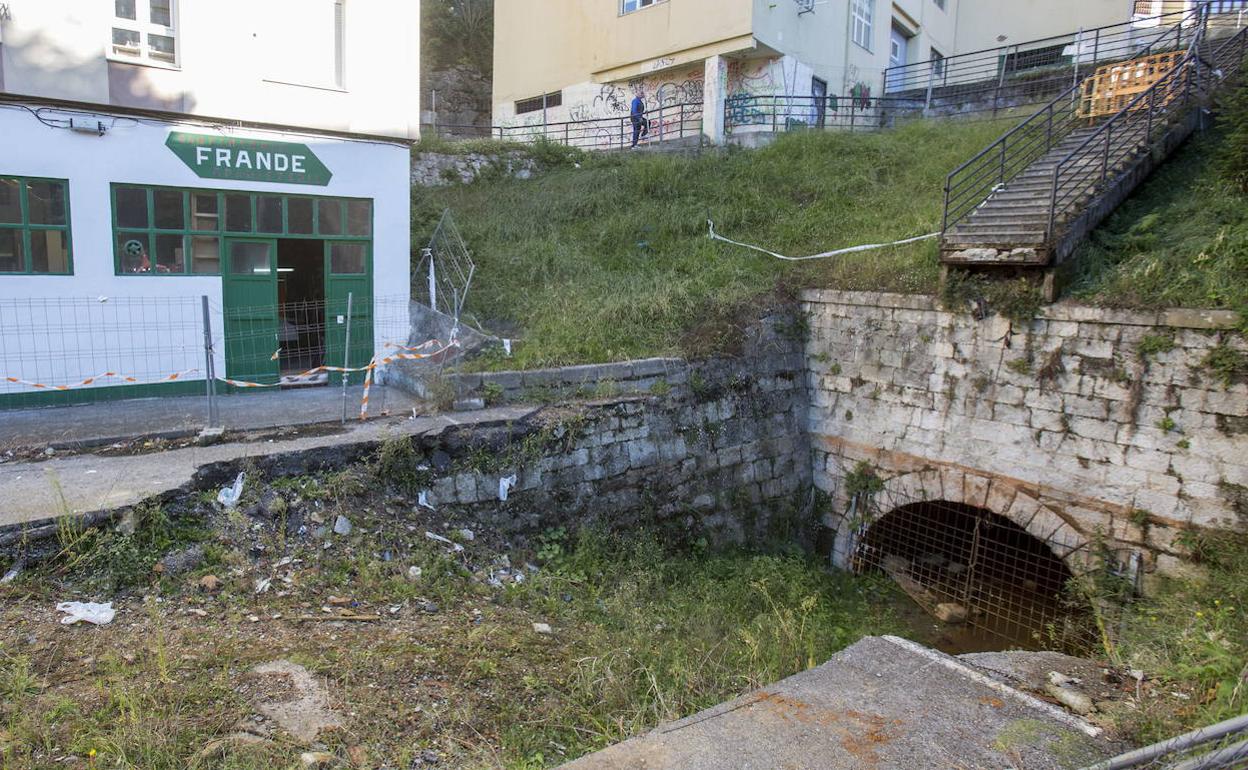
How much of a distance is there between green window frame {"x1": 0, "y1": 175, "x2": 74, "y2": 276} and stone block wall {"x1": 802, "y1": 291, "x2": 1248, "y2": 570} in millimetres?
9527

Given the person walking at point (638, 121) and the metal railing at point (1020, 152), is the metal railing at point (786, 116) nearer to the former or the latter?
the person walking at point (638, 121)

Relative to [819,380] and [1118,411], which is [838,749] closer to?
[1118,411]

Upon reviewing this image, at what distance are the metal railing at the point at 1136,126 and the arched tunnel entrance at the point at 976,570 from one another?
13.0ft

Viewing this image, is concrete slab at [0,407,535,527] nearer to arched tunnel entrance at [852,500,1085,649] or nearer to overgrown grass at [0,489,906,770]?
overgrown grass at [0,489,906,770]

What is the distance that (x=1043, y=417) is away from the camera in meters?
8.59

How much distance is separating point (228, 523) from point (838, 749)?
499cm

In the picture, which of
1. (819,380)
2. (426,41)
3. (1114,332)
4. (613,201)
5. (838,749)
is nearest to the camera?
(838,749)

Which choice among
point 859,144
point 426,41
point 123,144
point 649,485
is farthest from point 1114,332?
point 426,41

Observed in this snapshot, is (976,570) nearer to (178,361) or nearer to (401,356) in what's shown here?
(401,356)

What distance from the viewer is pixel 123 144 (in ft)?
29.2

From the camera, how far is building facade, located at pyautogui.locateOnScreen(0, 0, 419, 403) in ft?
28.0

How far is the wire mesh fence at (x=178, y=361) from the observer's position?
839cm

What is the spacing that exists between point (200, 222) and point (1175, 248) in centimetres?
1175

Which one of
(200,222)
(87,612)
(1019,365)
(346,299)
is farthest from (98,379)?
(1019,365)
